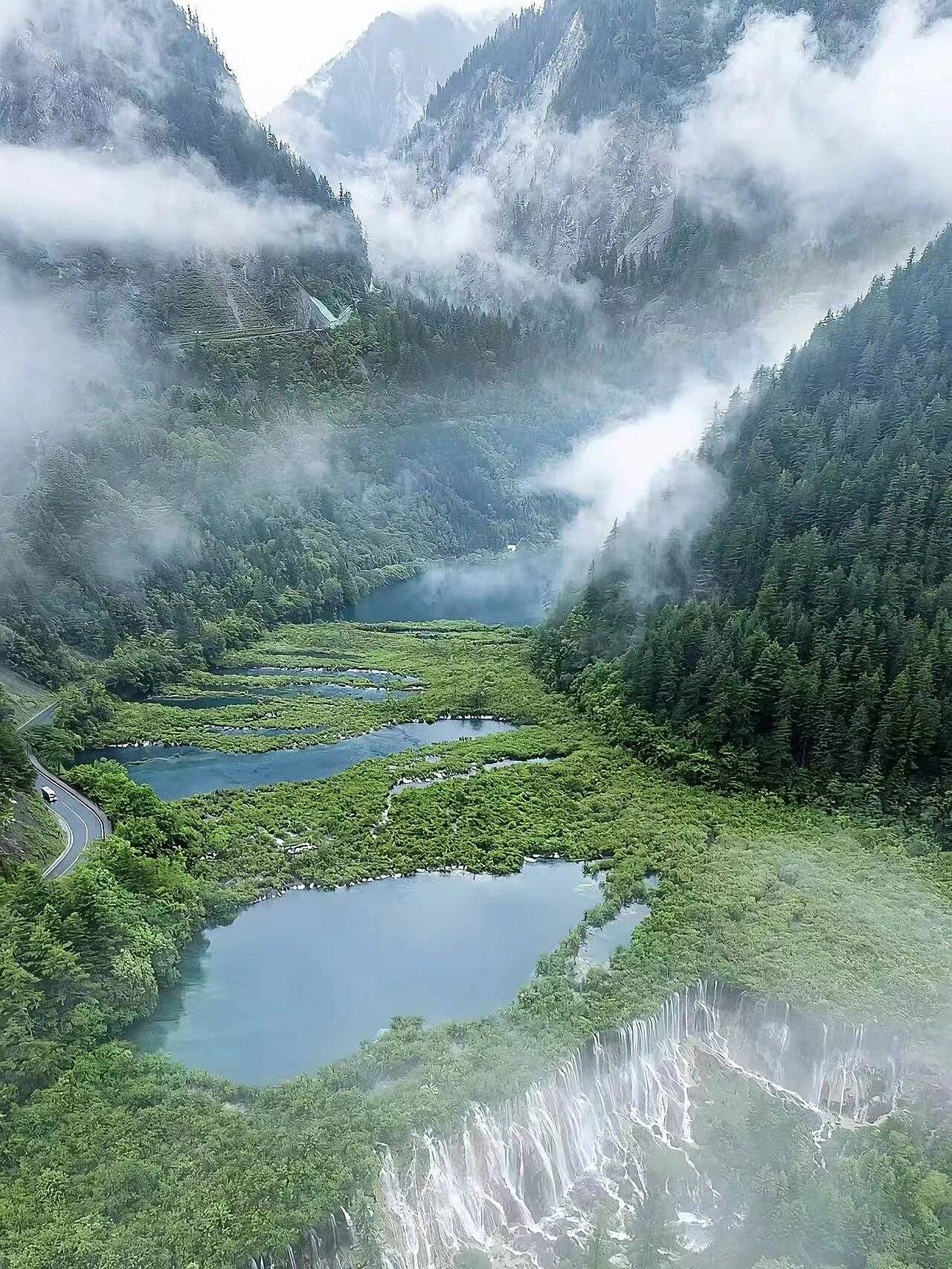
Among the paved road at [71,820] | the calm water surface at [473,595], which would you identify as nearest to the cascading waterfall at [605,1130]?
the paved road at [71,820]

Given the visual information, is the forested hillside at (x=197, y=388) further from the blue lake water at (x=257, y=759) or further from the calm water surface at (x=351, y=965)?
the calm water surface at (x=351, y=965)

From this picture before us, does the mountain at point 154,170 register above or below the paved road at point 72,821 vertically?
above

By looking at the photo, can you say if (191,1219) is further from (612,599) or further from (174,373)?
(174,373)

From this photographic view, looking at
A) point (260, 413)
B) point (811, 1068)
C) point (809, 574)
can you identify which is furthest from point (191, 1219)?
point (260, 413)

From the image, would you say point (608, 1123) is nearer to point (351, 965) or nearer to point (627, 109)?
point (351, 965)

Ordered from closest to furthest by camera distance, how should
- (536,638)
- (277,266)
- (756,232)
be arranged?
(536,638)
(756,232)
(277,266)
